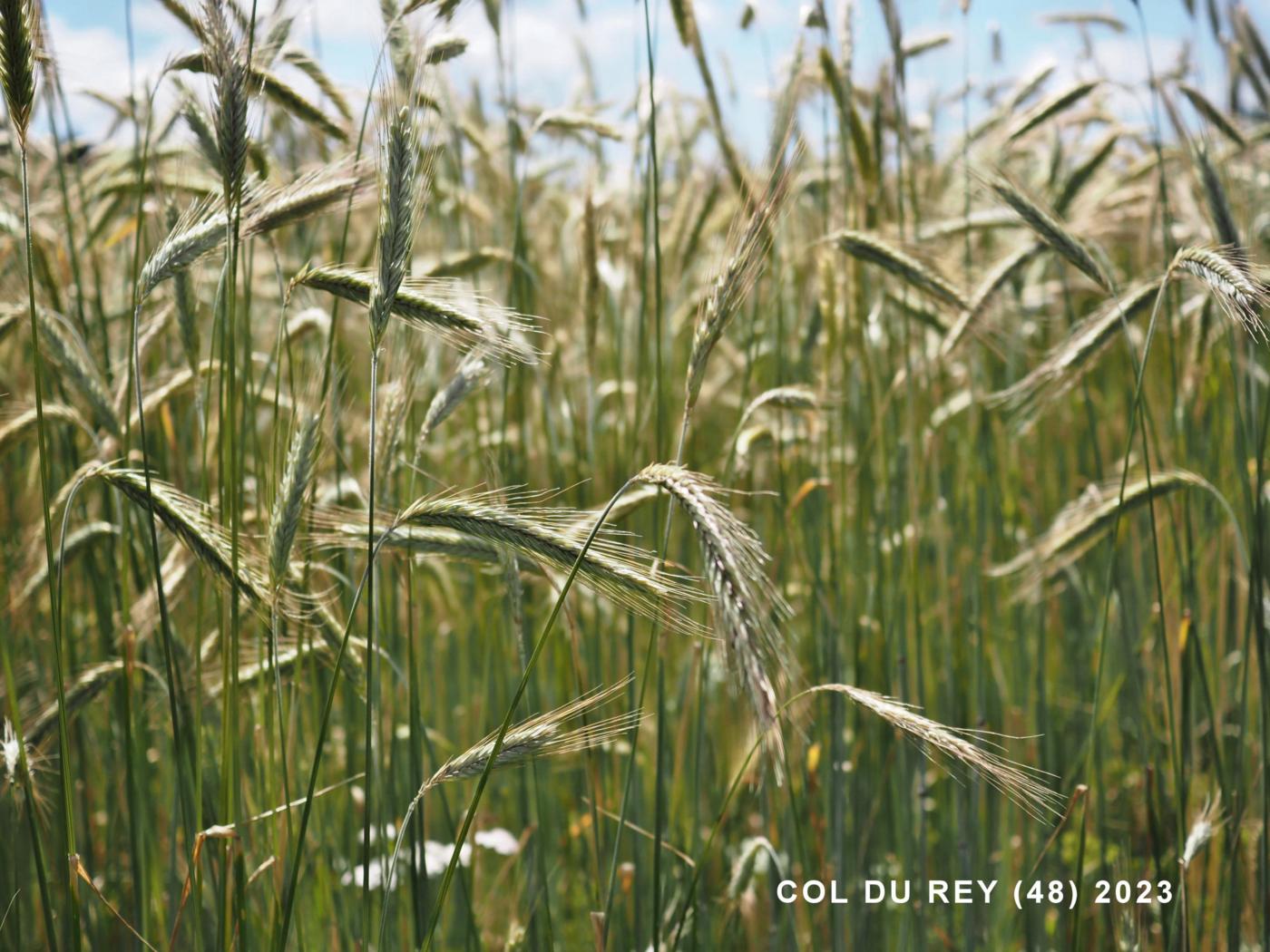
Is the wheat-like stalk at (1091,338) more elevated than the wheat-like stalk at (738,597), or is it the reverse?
the wheat-like stalk at (1091,338)

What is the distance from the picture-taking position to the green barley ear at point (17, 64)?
37.7 inches

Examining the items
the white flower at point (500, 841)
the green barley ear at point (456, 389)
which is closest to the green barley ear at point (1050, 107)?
the green barley ear at point (456, 389)

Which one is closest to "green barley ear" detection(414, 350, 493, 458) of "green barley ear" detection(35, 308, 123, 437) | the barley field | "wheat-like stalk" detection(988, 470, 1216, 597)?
the barley field

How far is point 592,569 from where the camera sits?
38.1 inches

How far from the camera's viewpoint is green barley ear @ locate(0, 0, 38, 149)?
96 centimetres

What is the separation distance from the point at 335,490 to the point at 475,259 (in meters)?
0.69

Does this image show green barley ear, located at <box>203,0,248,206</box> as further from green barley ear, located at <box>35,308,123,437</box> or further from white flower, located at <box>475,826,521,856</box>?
white flower, located at <box>475,826,521,856</box>

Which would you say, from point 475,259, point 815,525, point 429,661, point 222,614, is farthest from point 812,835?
point 475,259

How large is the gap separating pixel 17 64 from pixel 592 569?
73 centimetres

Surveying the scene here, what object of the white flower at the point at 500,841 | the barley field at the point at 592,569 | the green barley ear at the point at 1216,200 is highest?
the green barley ear at the point at 1216,200

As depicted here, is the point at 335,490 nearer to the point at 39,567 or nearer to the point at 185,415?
the point at 39,567

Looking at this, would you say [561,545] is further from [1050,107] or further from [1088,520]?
[1050,107]

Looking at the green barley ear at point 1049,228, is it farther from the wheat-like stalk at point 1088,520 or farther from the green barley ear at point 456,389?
the green barley ear at point 456,389

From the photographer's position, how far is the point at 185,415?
2.08 m
